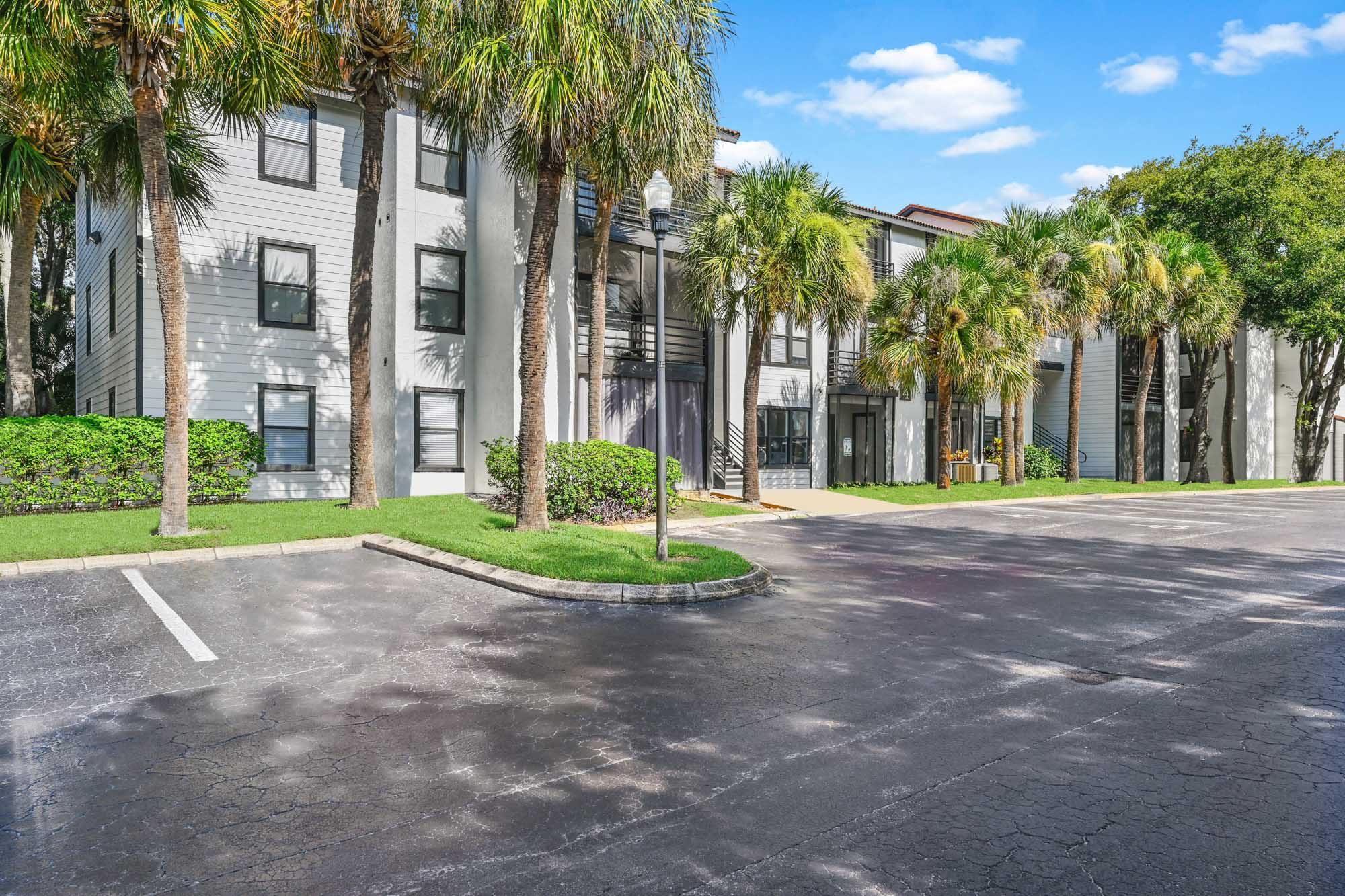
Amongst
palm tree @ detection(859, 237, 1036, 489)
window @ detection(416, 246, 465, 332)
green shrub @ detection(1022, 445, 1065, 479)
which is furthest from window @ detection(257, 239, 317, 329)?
green shrub @ detection(1022, 445, 1065, 479)

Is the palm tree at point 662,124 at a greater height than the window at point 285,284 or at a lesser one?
greater

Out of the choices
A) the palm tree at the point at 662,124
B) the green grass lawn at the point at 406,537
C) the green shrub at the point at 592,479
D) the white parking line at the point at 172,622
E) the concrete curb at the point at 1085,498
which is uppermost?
the palm tree at the point at 662,124

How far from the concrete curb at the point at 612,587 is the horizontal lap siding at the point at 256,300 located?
937 centimetres

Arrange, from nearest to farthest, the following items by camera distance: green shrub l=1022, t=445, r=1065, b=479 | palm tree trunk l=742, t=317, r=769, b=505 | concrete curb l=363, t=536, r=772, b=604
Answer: concrete curb l=363, t=536, r=772, b=604 < palm tree trunk l=742, t=317, r=769, b=505 < green shrub l=1022, t=445, r=1065, b=479

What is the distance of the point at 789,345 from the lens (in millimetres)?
25203

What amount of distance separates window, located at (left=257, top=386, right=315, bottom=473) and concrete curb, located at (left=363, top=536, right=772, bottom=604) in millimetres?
9220

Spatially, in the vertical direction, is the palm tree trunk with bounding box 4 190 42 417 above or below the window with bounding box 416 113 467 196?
below

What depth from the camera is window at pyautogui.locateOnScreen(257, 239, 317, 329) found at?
17.2 metres

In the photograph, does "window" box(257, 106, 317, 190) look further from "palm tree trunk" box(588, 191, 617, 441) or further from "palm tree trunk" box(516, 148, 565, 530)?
"palm tree trunk" box(516, 148, 565, 530)

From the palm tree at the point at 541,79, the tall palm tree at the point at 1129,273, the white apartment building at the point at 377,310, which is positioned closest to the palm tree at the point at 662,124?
the palm tree at the point at 541,79

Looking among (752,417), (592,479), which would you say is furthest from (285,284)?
(752,417)

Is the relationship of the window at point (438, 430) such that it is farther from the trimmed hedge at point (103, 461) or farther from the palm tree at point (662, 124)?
the palm tree at point (662, 124)

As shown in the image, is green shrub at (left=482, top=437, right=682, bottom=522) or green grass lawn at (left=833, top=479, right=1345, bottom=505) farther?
green grass lawn at (left=833, top=479, right=1345, bottom=505)

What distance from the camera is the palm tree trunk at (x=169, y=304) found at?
36.0ft
